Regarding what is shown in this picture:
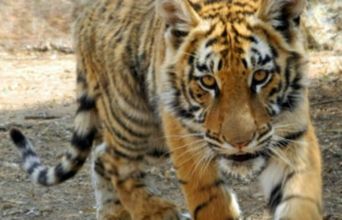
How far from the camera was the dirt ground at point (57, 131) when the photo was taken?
185 inches

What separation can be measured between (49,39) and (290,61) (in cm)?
568

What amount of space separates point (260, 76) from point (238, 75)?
0.31 feet

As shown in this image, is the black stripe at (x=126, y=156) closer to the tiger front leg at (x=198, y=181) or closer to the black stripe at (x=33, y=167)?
the black stripe at (x=33, y=167)

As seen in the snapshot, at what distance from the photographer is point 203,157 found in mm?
3543

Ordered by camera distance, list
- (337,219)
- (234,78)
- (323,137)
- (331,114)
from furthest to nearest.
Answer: (331,114)
(323,137)
(337,219)
(234,78)

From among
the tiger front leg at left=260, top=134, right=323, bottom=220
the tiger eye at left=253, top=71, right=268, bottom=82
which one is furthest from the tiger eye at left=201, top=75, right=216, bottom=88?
the tiger front leg at left=260, top=134, right=323, bottom=220

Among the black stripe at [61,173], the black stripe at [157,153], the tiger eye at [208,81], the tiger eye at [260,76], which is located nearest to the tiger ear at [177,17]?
the tiger eye at [208,81]

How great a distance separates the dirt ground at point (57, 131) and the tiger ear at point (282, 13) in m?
1.22

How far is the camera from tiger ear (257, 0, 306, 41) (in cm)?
332

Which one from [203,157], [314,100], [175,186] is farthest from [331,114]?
[203,157]

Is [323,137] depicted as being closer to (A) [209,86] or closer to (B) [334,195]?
(B) [334,195]

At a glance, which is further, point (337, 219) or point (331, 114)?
point (331, 114)

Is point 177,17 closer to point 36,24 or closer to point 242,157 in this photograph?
point 242,157

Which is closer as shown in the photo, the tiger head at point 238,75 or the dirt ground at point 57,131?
the tiger head at point 238,75
